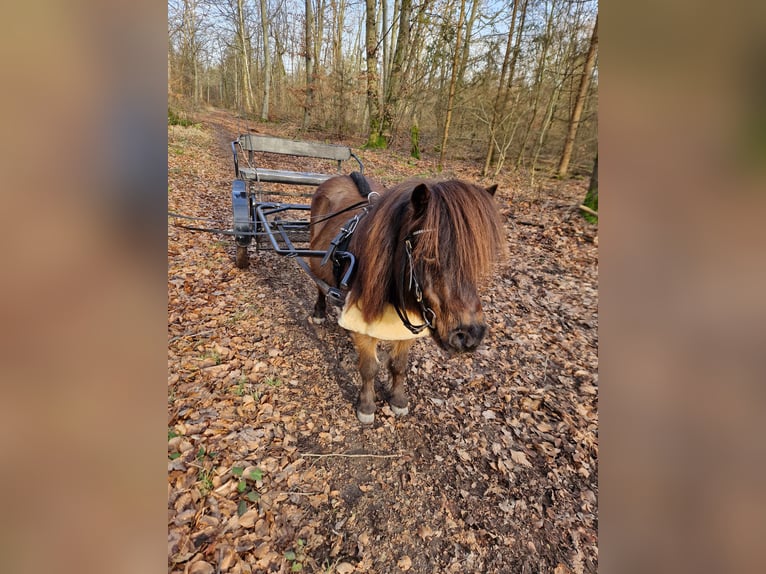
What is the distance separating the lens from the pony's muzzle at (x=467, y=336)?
2.08m

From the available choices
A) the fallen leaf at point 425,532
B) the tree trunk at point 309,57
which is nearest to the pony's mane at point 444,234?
the fallen leaf at point 425,532

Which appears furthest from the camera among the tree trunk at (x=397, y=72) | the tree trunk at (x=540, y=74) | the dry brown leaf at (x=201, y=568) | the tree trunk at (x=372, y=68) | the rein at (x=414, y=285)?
the tree trunk at (x=397, y=72)

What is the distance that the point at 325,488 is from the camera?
8.87ft

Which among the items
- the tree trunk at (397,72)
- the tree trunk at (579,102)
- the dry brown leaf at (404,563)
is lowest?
the dry brown leaf at (404,563)

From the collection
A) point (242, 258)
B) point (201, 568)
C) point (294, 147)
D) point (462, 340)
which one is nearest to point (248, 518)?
point (201, 568)

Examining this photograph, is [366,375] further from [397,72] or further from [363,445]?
[397,72]

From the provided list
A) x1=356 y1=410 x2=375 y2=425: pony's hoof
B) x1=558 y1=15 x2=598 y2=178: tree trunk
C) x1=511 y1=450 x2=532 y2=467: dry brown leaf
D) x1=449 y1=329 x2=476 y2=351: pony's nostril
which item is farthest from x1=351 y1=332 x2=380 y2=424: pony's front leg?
x1=558 y1=15 x2=598 y2=178: tree trunk

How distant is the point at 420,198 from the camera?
216 centimetres

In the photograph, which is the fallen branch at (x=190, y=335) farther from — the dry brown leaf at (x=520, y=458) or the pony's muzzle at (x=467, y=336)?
the dry brown leaf at (x=520, y=458)

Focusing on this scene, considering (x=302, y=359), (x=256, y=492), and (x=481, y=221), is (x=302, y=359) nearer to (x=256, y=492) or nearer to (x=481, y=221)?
(x=256, y=492)

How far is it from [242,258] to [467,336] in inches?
182

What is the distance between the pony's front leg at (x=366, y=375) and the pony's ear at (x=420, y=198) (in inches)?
53.1

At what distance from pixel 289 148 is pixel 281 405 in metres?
5.74
